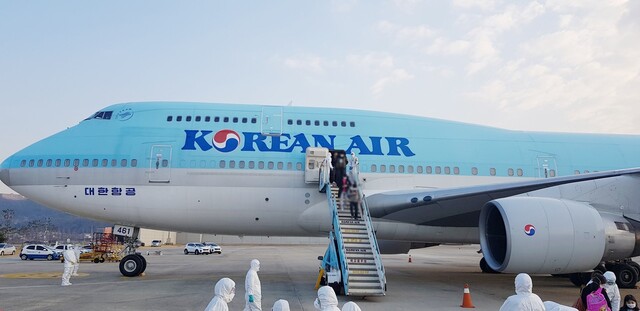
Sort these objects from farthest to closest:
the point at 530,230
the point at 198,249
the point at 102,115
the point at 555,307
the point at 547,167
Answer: the point at 198,249 → the point at 102,115 → the point at 547,167 → the point at 530,230 → the point at 555,307

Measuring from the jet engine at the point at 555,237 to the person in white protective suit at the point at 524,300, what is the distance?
5.70 m

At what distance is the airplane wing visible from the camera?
11.0 metres

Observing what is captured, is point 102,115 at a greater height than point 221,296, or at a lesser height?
greater

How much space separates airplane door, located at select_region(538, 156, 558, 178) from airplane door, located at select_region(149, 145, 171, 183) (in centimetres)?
1102

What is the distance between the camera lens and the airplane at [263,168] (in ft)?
43.9

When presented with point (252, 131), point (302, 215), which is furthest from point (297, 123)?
point (302, 215)

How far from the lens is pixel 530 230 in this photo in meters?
9.84

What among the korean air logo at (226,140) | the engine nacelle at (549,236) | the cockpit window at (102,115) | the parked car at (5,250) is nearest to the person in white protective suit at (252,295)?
the engine nacelle at (549,236)

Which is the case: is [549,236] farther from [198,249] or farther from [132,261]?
[198,249]

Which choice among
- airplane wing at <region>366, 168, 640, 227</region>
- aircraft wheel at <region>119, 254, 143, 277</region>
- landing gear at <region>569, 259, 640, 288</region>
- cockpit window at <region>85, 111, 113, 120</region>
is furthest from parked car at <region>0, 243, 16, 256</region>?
landing gear at <region>569, 259, 640, 288</region>

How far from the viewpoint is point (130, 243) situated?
14359mm

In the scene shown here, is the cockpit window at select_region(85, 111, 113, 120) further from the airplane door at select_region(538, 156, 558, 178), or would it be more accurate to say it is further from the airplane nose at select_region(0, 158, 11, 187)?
the airplane door at select_region(538, 156, 558, 178)

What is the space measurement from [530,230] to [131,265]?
1107 cm

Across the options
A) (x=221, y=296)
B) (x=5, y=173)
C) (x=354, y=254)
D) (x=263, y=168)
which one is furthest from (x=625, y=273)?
(x=5, y=173)
